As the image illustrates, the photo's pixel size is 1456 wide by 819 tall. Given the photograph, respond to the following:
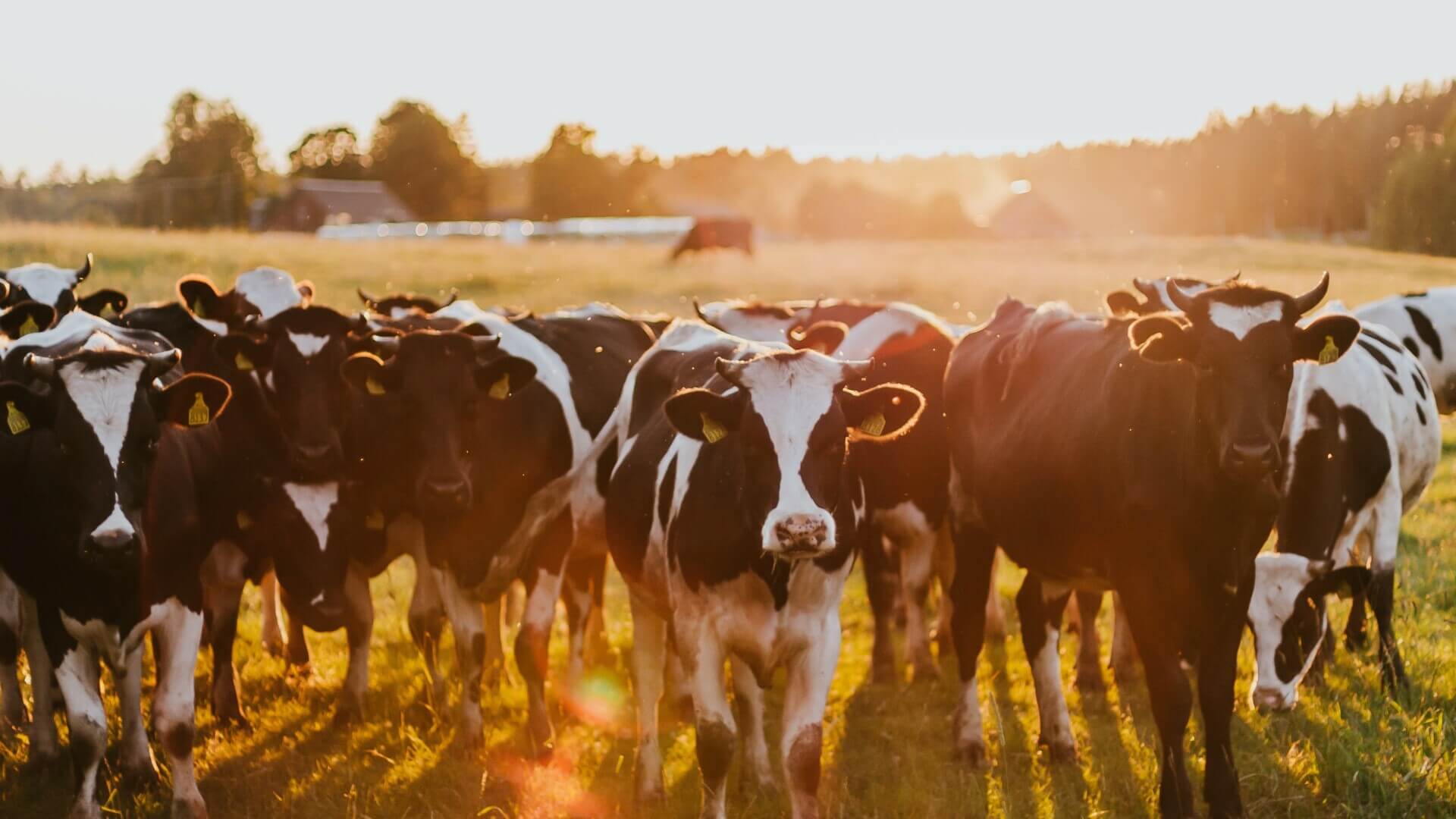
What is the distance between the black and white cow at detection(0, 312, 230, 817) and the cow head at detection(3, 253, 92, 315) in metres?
4.01

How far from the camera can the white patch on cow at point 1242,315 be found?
5730 mm

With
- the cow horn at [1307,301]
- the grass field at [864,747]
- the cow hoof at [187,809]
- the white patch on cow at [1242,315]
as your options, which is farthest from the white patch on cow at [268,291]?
the cow horn at [1307,301]

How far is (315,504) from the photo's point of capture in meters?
7.75

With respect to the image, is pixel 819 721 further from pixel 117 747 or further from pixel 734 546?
pixel 117 747

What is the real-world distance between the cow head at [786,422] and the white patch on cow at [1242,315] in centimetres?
130

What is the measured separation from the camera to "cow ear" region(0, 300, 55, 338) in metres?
8.27

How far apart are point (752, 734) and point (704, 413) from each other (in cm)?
221

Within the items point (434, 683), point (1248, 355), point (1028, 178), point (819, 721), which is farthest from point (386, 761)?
point (1028, 178)

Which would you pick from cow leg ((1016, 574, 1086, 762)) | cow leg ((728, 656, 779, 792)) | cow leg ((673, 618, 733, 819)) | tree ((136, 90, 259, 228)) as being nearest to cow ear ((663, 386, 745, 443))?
cow leg ((673, 618, 733, 819))

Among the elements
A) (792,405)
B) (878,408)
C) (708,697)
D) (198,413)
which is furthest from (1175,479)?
(198,413)

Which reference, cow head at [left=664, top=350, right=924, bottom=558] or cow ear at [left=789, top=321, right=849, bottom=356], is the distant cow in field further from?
cow head at [left=664, top=350, right=924, bottom=558]

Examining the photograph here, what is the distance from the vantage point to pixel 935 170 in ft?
588

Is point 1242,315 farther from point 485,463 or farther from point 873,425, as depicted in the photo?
point 485,463

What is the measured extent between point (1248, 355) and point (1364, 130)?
81329 mm
